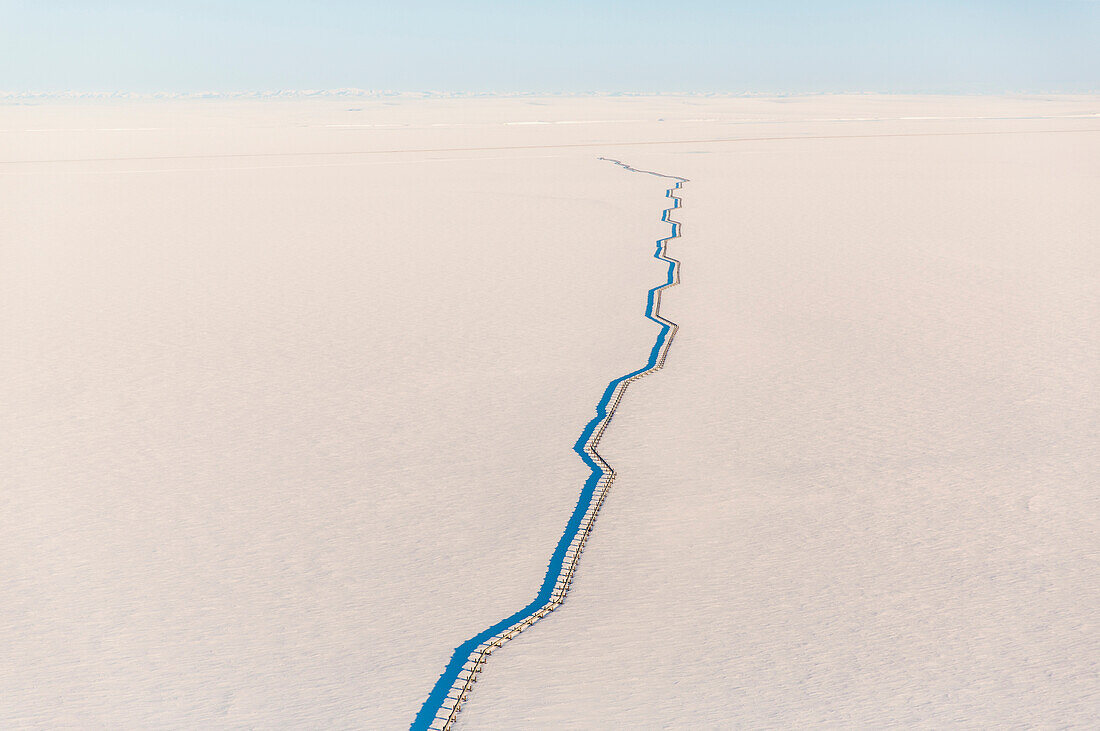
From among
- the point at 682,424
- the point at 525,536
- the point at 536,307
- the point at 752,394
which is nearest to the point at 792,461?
the point at 682,424

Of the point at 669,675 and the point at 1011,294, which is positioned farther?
the point at 1011,294

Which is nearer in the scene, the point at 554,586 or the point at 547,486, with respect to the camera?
the point at 554,586

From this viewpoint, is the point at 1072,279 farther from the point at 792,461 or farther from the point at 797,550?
the point at 797,550

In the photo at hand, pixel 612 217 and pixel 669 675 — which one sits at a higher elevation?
pixel 612 217
